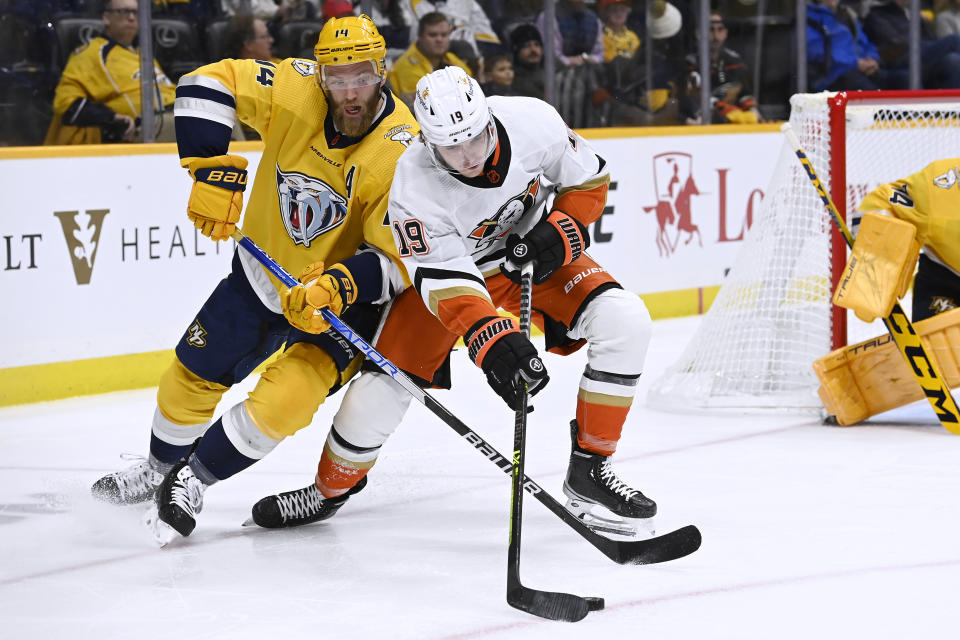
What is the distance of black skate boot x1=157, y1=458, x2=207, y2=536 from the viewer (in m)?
2.61

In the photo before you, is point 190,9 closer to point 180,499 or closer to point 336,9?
point 336,9

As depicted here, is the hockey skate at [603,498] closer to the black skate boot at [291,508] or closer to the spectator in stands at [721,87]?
the black skate boot at [291,508]

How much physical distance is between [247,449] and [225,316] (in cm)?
33

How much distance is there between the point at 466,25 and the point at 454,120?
129 inches

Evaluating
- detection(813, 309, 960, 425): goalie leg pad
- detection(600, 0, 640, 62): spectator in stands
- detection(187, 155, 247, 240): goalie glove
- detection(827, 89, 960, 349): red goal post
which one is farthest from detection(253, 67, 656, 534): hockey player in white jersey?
detection(600, 0, 640, 62): spectator in stands

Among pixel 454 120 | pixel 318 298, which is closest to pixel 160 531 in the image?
pixel 318 298

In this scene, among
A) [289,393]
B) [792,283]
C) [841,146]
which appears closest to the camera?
[289,393]

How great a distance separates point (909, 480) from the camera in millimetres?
3129

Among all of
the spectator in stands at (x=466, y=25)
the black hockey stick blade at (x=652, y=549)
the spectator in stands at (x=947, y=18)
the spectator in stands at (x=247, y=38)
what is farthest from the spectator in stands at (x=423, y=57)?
the spectator in stands at (x=947, y=18)

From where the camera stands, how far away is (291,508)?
2.79 m

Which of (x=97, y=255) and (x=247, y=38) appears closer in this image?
(x=97, y=255)

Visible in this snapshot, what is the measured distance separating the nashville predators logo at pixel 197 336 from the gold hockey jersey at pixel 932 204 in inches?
74.5

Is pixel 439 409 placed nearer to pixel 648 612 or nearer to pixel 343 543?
pixel 343 543

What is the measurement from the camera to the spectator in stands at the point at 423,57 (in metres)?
5.23
